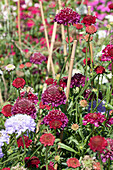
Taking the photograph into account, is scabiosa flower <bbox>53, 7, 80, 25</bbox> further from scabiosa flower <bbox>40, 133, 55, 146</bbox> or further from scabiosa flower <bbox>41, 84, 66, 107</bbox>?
scabiosa flower <bbox>40, 133, 55, 146</bbox>

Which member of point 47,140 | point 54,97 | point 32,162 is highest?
point 54,97

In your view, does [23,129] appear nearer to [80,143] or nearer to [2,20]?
[80,143]

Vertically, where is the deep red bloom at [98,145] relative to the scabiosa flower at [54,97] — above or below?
below

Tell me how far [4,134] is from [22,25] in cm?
363

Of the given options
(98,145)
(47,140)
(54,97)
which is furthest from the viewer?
(54,97)

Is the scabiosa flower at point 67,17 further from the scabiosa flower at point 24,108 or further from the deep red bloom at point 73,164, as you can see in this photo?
the deep red bloom at point 73,164

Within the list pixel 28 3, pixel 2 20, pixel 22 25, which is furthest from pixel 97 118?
pixel 28 3

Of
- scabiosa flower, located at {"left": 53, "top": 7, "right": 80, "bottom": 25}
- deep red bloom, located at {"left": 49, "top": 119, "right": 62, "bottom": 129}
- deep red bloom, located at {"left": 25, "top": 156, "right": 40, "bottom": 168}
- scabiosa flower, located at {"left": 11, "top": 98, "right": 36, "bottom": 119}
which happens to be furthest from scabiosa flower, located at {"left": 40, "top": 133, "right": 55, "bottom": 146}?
scabiosa flower, located at {"left": 53, "top": 7, "right": 80, "bottom": 25}

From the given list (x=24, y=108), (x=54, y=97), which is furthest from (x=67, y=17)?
(x=24, y=108)

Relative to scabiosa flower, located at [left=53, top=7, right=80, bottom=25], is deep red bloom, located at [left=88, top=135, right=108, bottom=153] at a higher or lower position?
lower

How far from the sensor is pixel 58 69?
11.5ft

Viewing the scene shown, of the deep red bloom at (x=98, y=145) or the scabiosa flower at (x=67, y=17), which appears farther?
the scabiosa flower at (x=67, y=17)

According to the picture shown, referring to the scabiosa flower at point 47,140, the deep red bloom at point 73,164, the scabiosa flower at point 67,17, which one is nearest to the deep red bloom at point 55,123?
the scabiosa flower at point 47,140

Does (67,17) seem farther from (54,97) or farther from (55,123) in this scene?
(55,123)
